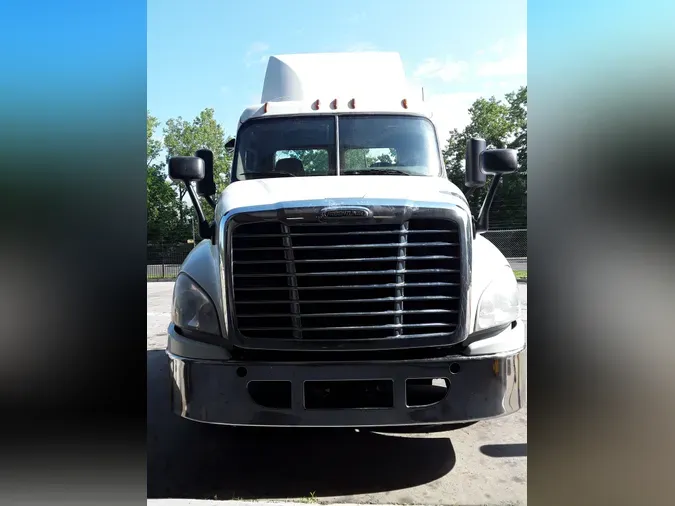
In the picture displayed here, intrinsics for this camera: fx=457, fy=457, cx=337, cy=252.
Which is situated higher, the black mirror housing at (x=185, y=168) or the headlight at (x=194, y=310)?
the black mirror housing at (x=185, y=168)

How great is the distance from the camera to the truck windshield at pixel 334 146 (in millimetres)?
4332

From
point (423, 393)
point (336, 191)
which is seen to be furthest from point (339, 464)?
point (336, 191)

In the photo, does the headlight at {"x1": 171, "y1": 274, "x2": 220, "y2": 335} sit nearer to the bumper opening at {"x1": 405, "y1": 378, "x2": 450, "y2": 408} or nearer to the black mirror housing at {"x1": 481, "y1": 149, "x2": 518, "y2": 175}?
the bumper opening at {"x1": 405, "y1": 378, "x2": 450, "y2": 408}

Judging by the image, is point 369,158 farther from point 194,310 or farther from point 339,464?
point 339,464

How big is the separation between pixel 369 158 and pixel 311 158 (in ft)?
1.83

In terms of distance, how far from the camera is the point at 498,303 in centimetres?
321

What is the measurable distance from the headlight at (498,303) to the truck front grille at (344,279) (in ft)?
0.72

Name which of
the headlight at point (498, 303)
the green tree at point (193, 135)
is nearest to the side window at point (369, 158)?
the headlight at point (498, 303)

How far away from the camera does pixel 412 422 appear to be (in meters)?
2.97

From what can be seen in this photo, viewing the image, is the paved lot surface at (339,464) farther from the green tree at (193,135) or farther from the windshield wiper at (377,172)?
the green tree at (193,135)

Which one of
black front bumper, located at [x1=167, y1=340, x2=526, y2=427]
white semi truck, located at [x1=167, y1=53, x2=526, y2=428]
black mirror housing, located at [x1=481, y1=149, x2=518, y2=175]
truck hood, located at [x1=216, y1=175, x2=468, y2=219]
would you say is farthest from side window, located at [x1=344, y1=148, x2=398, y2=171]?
black front bumper, located at [x1=167, y1=340, x2=526, y2=427]
